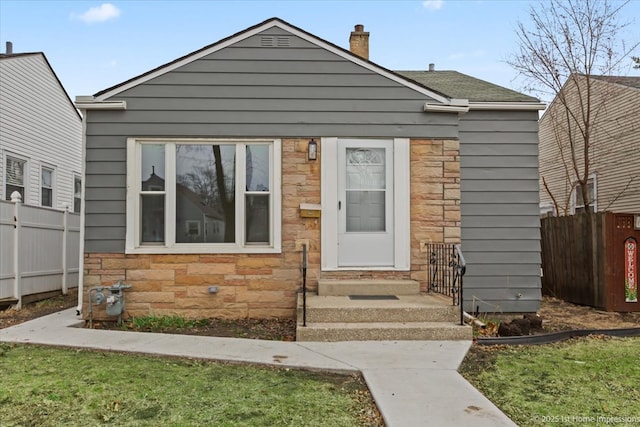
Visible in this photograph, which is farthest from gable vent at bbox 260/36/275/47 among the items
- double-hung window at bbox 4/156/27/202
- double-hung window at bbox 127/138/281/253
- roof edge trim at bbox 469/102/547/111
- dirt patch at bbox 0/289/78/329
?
double-hung window at bbox 4/156/27/202

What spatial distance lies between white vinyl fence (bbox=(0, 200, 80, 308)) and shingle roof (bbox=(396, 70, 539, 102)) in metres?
6.86

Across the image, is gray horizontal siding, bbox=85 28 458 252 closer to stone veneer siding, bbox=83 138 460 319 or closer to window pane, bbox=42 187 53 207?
stone veneer siding, bbox=83 138 460 319

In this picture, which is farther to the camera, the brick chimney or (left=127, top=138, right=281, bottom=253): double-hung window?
the brick chimney

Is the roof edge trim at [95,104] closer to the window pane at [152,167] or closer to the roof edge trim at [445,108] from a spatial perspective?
the window pane at [152,167]

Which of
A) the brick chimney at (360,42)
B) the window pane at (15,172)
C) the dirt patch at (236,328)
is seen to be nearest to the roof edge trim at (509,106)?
the brick chimney at (360,42)

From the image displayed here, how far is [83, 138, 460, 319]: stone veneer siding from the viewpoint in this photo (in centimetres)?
629

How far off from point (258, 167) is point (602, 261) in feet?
18.9

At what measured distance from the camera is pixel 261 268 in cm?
635

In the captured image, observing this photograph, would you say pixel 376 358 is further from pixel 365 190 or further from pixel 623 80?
pixel 623 80

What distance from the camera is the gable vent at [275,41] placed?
6531mm

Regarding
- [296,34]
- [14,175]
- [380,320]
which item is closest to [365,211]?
[380,320]

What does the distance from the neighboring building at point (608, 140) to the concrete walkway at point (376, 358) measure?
27.2ft

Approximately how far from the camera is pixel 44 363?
4.30m

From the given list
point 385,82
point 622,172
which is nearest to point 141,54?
point 385,82
